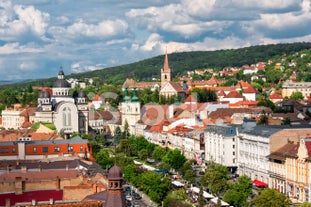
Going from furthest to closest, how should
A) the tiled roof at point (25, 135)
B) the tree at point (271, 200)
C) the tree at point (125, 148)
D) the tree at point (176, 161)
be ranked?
the tree at point (125, 148) < the tiled roof at point (25, 135) < the tree at point (176, 161) < the tree at point (271, 200)

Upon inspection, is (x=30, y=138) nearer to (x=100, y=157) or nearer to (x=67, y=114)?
(x=100, y=157)

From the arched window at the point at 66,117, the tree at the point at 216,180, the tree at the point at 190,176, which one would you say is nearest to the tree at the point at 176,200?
the tree at the point at 216,180

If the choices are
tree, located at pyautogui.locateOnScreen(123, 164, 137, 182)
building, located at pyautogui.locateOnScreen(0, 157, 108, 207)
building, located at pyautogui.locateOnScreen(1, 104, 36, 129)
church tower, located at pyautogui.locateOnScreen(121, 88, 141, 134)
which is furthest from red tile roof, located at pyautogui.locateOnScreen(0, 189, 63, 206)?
building, located at pyautogui.locateOnScreen(1, 104, 36, 129)

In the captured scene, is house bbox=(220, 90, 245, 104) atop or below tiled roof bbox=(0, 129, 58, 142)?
atop

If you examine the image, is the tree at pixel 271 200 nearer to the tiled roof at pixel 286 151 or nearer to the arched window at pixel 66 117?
the tiled roof at pixel 286 151

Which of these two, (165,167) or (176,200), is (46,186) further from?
(165,167)

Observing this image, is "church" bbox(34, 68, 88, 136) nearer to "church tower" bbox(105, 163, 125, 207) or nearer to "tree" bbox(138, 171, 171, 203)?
"tree" bbox(138, 171, 171, 203)
